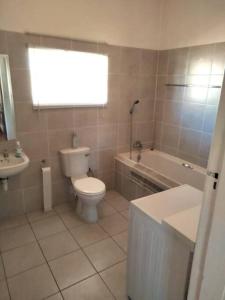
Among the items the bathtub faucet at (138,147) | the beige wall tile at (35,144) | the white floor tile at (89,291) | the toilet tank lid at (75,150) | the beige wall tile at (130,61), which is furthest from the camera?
the bathtub faucet at (138,147)

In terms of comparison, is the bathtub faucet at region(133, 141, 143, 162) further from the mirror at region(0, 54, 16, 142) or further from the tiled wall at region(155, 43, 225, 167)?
the mirror at region(0, 54, 16, 142)

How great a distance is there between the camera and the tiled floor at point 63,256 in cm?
170

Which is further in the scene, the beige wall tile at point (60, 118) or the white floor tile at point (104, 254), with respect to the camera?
the beige wall tile at point (60, 118)

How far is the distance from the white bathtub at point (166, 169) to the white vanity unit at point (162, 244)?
2.99ft

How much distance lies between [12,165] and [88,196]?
0.84 meters

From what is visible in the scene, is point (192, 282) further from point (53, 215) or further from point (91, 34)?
point (91, 34)

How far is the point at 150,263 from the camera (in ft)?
4.36

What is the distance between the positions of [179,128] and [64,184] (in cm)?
173

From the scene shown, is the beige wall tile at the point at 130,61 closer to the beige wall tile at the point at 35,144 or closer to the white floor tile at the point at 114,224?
the beige wall tile at the point at 35,144

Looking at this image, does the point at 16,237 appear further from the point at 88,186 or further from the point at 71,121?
the point at 71,121

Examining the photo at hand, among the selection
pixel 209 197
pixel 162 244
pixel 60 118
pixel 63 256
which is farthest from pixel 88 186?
pixel 209 197

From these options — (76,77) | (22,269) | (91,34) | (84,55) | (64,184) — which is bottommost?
(22,269)

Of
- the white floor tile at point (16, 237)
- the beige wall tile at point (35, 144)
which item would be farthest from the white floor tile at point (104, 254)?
the beige wall tile at point (35, 144)

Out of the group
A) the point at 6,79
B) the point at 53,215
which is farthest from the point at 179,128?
the point at 6,79
